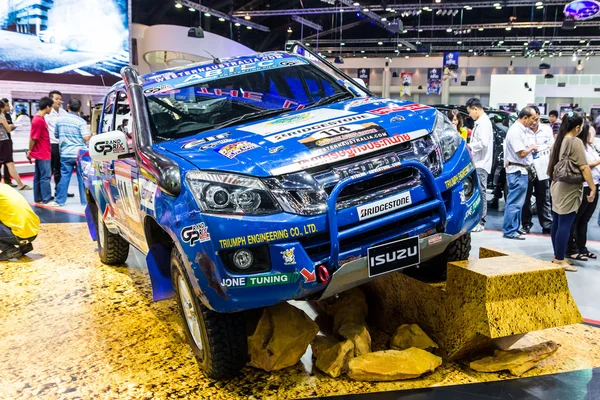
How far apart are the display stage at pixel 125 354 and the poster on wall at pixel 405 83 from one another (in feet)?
95.1

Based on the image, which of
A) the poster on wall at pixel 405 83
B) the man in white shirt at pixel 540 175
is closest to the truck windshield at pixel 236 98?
the man in white shirt at pixel 540 175

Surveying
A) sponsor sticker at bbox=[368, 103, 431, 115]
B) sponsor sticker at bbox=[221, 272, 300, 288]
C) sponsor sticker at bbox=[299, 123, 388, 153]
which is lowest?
sponsor sticker at bbox=[221, 272, 300, 288]

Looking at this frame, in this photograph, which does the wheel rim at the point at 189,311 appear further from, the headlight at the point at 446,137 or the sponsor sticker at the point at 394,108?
the headlight at the point at 446,137

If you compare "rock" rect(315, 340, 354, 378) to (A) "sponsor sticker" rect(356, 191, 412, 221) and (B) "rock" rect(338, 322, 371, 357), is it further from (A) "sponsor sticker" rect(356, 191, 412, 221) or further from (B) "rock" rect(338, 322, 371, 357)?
(A) "sponsor sticker" rect(356, 191, 412, 221)

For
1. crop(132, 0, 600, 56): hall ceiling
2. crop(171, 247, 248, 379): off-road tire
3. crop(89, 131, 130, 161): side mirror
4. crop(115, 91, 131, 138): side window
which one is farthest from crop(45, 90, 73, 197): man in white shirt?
crop(132, 0, 600, 56): hall ceiling

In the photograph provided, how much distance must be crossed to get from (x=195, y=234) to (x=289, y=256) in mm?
444

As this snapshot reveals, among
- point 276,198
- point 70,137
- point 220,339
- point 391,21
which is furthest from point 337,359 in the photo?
point 391,21

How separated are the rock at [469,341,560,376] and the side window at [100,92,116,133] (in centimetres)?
340

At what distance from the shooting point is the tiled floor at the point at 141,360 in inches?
107

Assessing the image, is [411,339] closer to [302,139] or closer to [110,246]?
[302,139]

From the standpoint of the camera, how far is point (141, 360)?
314cm

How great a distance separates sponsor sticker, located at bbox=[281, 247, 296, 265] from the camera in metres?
2.33

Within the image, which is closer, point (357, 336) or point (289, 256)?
point (289, 256)

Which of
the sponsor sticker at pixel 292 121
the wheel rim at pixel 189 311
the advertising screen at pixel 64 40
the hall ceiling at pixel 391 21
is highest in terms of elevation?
the hall ceiling at pixel 391 21
